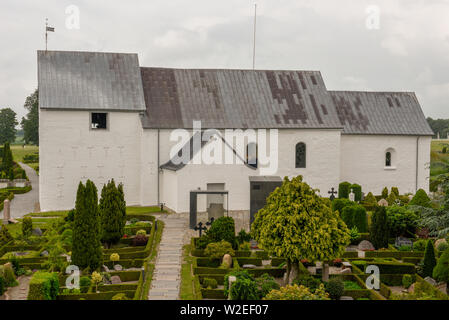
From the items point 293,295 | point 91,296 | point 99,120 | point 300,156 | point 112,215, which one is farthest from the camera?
point 300,156

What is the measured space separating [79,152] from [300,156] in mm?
13848

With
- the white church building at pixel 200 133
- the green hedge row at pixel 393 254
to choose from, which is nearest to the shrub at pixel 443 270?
the green hedge row at pixel 393 254

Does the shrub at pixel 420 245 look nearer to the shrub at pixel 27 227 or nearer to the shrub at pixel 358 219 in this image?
the shrub at pixel 358 219

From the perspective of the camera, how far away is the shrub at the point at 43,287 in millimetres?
14469

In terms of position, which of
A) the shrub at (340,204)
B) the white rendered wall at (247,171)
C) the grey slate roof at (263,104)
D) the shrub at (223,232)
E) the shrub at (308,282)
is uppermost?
the grey slate roof at (263,104)

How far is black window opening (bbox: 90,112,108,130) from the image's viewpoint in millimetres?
30266

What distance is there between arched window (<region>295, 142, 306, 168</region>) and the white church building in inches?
2.6

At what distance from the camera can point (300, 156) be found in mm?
33000

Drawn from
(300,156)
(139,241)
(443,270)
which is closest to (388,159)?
(300,156)

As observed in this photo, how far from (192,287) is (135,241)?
5.81 metres

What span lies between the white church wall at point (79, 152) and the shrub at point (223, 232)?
451 inches

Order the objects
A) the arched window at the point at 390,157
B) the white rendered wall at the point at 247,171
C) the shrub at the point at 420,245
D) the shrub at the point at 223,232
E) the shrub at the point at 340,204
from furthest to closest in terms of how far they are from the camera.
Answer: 1. the arched window at the point at 390,157
2. the white rendered wall at the point at 247,171
3. the shrub at the point at 340,204
4. the shrub at the point at 420,245
5. the shrub at the point at 223,232

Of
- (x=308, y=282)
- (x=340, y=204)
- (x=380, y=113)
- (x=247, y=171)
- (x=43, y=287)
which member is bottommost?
(x=308, y=282)

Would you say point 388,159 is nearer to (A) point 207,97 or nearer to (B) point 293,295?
(A) point 207,97
